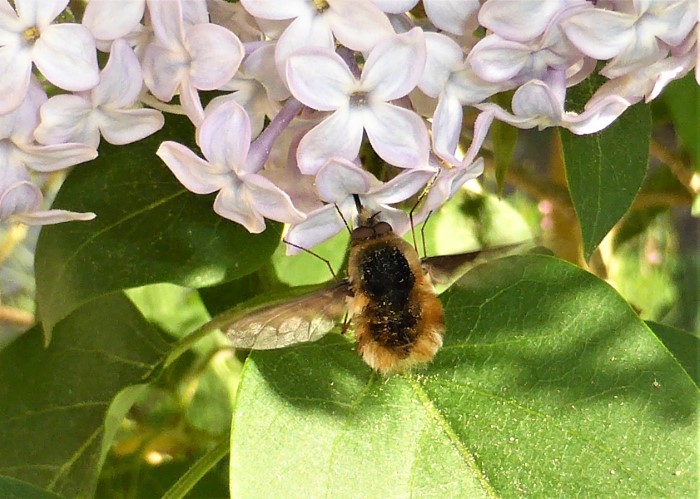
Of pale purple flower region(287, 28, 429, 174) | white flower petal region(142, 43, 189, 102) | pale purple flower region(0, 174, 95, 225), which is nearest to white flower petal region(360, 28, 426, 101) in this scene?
pale purple flower region(287, 28, 429, 174)

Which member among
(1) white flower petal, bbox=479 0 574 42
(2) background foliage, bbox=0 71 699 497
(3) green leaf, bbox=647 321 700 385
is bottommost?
→ (3) green leaf, bbox=647 321 700 385

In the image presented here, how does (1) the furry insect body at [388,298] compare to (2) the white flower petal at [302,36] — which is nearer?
(2) the white flower petal at [302,36]

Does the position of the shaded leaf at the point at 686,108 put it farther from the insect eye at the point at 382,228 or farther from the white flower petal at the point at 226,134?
the white flower petal at the point at 226,134

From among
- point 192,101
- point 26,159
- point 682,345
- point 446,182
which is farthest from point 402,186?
point 682,345

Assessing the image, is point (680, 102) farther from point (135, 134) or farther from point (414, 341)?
point (135, 134)

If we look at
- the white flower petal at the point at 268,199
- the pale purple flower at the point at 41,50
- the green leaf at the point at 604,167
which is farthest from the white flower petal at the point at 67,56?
the green leaf at the point at 604,167

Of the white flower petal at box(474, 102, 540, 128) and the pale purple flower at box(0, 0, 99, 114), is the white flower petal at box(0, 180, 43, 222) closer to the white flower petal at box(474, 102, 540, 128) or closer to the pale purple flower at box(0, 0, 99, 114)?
the pale purple flower at box(0, 0, 99, 114)
